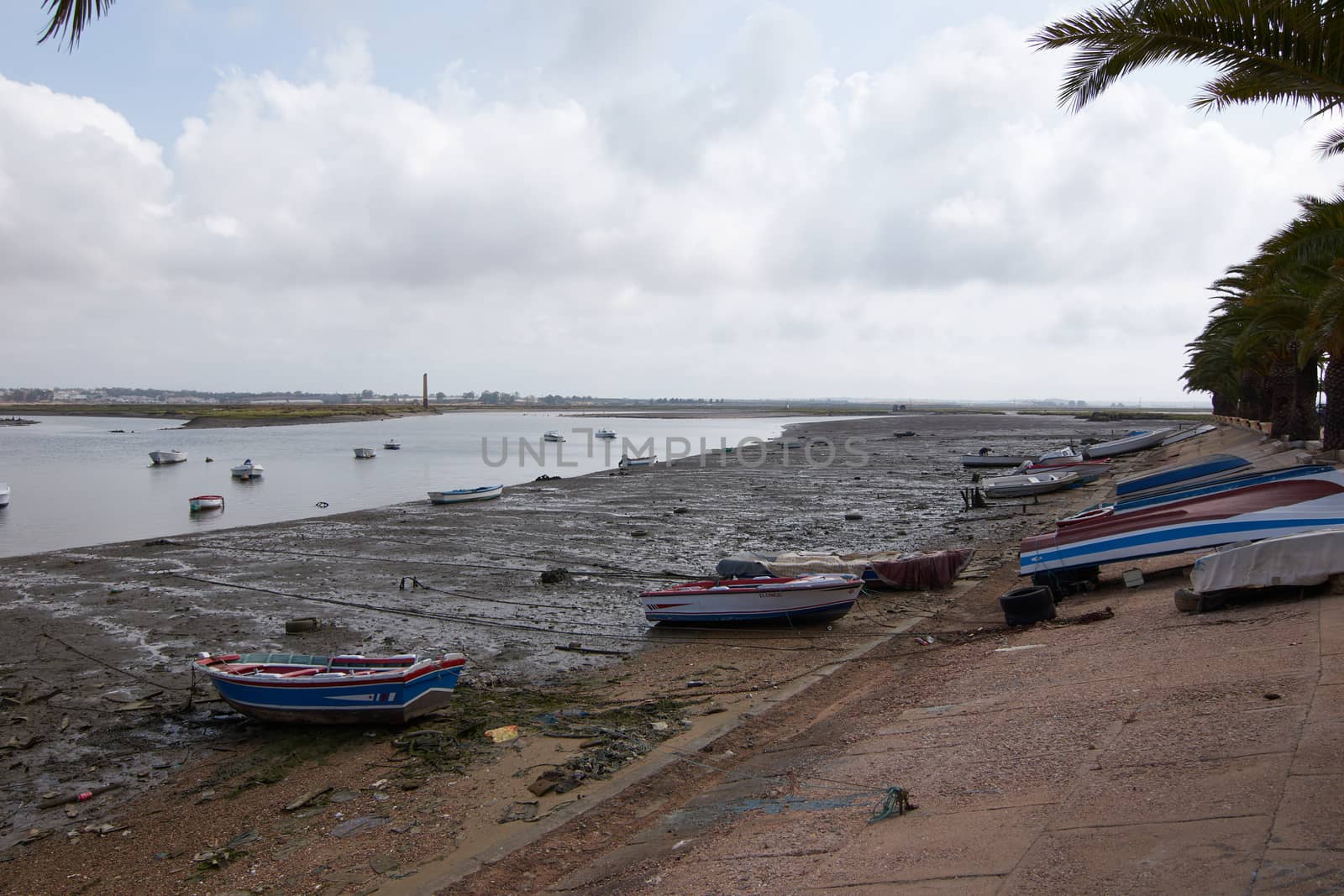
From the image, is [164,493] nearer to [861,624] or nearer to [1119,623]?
[861,624]

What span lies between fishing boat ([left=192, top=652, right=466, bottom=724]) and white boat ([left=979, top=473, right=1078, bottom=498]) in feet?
109

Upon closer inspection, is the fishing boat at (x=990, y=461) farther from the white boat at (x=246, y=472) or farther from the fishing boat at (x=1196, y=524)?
the white boat at (x=246, y=472)

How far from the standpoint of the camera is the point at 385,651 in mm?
17734

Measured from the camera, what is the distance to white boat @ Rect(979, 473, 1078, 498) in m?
40.4

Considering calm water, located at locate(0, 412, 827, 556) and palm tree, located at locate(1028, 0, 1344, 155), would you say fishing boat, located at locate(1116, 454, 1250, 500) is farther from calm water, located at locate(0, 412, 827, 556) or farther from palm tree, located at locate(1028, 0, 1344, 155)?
calm water, located at locate(0, 412, 827, 556)

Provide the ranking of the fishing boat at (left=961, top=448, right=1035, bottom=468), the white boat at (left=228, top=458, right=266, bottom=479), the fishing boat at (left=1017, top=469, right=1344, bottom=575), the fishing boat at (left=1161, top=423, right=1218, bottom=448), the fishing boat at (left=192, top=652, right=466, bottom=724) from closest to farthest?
the fishing boat at (left=192, top=652, right=466, bottom=724) < the fishing boat at (left=1017, top=469, right=1344, bottom=575) < the fishing boat at (left=961, top=448, right=1035, bottom=468) < the white boat at (left=228, top=458, right=266, bottom=479) < the fishing boat at (left=1161, top=423, right=1218, bottom=448)

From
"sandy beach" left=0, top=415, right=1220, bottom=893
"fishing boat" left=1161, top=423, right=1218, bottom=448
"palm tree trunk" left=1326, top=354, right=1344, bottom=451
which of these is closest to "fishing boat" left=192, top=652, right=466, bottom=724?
"sandy beach" left=0, top=415, right=1220, bottom=893

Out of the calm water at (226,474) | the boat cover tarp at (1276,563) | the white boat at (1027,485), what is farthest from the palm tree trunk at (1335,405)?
the calm water at (226,474)

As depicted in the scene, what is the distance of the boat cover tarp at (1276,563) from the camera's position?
Result: 1245 cm

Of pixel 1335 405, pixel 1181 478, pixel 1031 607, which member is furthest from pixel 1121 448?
pixel 1031 607

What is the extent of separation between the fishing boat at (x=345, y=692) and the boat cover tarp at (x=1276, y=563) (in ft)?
39.5

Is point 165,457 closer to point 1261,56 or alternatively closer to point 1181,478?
point 1181,478

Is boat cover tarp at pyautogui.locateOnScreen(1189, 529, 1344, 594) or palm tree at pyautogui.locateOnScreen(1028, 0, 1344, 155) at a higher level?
palm tree at pyautogui.locateOnScreen(1028, 0, 1344, 155)

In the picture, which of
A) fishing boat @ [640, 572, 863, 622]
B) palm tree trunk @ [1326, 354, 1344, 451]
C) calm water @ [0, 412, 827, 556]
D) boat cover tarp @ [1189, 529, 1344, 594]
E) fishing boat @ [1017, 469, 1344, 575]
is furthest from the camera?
calm water @ [0, 412, 827, 556]
